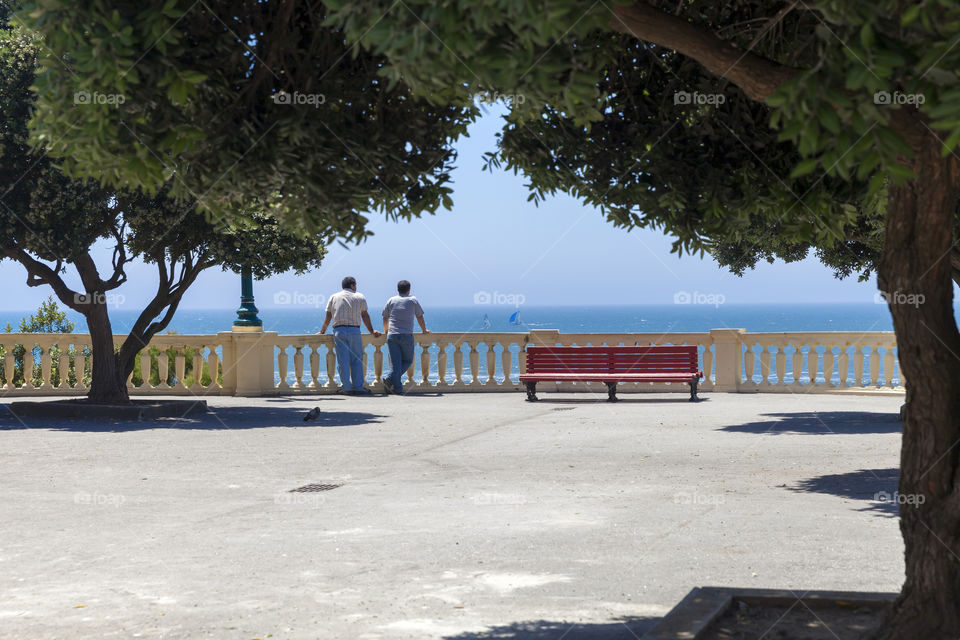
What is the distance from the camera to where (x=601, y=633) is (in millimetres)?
4793

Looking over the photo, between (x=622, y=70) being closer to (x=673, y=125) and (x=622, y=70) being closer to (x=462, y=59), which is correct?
(x=673, y=125)

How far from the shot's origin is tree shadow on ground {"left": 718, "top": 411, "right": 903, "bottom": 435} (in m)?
13.1

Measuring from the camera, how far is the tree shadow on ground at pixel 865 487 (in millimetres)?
7812

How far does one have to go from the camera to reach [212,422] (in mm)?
14867

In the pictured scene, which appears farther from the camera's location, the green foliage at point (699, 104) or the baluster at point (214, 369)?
the baluster at point (214, 369)

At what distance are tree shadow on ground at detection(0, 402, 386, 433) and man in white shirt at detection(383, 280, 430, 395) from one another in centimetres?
312

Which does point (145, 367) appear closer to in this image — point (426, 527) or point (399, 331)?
point (399, 331)

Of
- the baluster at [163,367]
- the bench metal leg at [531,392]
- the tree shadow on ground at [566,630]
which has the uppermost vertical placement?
the baluster at [163,367]

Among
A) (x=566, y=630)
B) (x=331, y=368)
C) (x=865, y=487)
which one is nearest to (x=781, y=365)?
(x=331, y=368)

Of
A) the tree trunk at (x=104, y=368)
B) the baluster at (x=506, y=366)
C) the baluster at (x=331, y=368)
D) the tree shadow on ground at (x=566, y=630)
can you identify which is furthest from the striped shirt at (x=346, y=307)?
the tree shadow on ground at (x=566, y=630)

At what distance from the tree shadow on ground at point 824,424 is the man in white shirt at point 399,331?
6.78 metres

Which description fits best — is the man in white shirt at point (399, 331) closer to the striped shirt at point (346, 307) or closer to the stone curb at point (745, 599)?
the striped shirt at point (346, 307)

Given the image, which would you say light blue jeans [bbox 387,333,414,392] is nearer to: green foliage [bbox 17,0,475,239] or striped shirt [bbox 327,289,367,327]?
striped shirt [bbox 327,289,367,327]

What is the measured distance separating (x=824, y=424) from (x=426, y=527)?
8.31 meters
